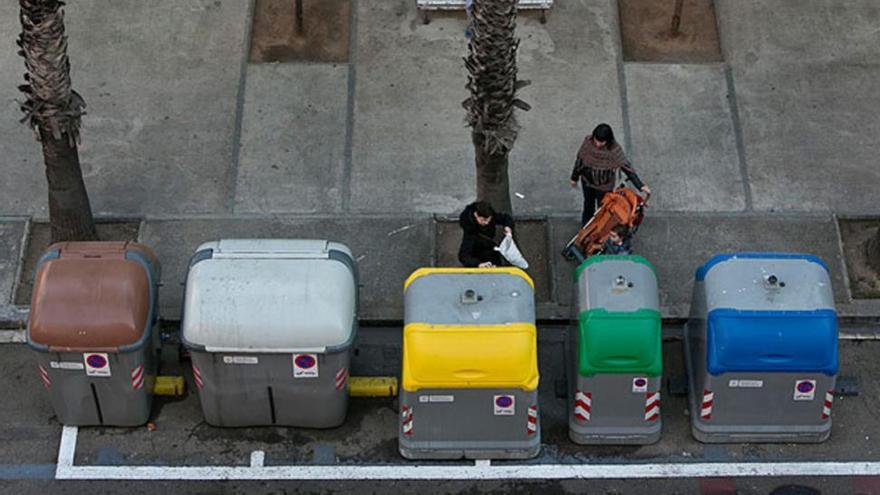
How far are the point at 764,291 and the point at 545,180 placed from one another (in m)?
3.24

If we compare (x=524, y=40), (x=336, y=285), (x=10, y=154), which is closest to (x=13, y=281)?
(x=10, y=154)

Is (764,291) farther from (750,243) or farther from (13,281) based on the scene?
(13,281)

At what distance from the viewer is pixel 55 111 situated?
1236 cm

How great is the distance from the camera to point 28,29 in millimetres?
11961

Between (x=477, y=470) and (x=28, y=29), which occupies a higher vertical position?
(x=28, y=29)

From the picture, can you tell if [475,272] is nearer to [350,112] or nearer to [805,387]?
[805,387]

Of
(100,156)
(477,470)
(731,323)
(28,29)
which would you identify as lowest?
(477,470)

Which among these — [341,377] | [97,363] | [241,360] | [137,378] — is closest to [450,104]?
[341,377]

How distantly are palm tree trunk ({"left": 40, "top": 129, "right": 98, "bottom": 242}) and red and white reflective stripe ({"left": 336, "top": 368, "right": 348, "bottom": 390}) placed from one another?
300 cm

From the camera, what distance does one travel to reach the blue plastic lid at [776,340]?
444 inches

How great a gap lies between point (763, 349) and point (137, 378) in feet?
16.1

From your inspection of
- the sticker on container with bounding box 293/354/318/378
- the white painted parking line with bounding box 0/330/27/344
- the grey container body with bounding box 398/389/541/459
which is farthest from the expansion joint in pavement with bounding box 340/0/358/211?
the white painted parking line with bounding box 0/330/27/344

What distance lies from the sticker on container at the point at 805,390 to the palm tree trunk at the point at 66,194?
626 cm

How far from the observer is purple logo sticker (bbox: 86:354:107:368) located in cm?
1148
